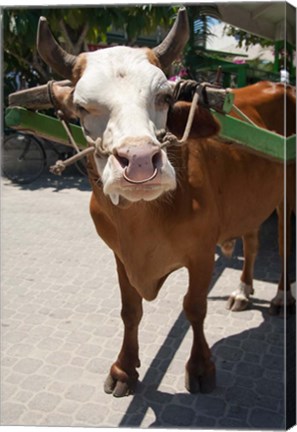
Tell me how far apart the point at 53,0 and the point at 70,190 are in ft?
14.5

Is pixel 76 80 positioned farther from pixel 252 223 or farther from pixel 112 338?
pixel 112 338

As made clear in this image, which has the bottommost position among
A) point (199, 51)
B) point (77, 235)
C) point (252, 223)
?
point (77, 235)

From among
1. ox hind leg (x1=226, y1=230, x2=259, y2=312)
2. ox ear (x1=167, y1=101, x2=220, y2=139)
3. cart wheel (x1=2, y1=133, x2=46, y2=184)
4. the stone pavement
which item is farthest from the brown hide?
cart wheel (x1=2, y1=133, x2=46, y2=184)

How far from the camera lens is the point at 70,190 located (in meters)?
6.69

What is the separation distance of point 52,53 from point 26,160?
400 centimetres

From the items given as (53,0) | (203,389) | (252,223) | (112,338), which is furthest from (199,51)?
(203,389)

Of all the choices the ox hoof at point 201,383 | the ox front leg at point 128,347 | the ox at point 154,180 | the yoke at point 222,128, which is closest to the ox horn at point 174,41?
the ox at point 154,180

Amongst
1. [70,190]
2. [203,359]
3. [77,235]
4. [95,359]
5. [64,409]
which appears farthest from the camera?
[70,190]

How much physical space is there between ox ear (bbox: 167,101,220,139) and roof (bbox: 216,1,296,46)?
500mm

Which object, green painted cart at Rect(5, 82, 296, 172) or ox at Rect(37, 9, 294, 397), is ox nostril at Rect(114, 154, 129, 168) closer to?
ox at Rect(37, 9, 294, 397)

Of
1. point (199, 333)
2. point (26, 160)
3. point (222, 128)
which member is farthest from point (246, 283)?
point (26, 160)

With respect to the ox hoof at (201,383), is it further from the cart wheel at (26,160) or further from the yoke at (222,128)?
the cart wheel at (26,160)

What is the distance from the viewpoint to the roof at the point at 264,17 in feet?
7.48

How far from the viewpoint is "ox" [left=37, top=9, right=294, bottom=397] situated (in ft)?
5.82
